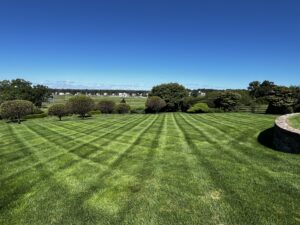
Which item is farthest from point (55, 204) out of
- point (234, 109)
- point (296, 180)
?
point (234, 109)

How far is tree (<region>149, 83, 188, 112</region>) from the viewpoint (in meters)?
75.4

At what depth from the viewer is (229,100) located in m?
52.5

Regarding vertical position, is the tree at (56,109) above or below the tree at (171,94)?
below

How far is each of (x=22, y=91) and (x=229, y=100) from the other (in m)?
73.6

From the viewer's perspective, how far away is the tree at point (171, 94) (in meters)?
75.4

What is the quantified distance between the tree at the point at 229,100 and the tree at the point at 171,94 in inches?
851

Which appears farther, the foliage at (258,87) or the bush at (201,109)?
the foliage at (258,87)

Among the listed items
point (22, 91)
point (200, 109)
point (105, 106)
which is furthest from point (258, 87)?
point (22, 91)

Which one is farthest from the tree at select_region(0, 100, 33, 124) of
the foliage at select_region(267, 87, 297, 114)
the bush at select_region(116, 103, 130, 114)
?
the foliage at select_region(267, 87, 297, 114)

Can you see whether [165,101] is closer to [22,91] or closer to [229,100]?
[229,100]

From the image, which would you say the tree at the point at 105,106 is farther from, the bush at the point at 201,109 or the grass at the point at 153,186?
the grass at the point at 153,186

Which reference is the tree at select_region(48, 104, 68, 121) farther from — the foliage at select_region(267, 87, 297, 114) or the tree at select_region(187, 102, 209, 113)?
the foliage at select_region(267, 87, 297, 114)

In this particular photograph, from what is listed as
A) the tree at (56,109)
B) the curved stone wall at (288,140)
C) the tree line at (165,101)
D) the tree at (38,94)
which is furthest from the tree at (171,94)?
the curved stone wall at (288,140)

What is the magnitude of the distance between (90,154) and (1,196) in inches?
211
